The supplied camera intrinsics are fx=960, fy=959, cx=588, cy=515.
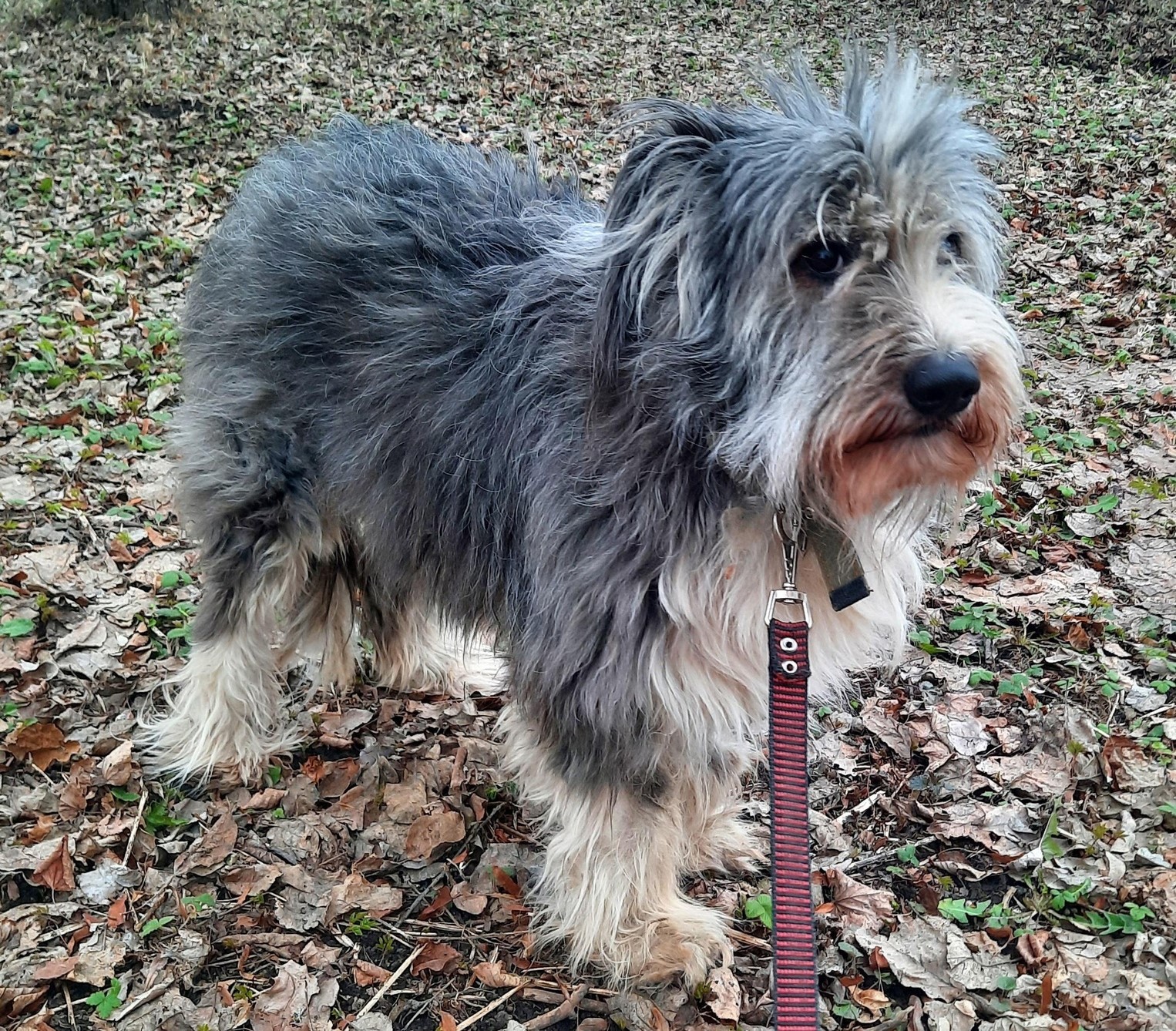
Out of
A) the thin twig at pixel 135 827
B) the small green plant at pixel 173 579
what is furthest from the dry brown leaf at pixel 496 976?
the small green plant at pixel 173 579

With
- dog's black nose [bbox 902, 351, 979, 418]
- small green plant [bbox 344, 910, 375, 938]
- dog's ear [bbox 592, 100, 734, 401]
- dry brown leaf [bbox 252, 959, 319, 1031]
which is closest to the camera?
dog's black nose [bbox 902, 351, 979, 418]

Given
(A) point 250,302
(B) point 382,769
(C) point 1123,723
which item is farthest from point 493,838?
(C) point 1123,723

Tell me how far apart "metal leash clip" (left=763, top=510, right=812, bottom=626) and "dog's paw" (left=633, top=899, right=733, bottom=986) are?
3.86ft

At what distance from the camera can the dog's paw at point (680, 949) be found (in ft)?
9.38

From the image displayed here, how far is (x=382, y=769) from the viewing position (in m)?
3.66

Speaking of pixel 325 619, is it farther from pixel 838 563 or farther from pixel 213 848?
pixel 838 563

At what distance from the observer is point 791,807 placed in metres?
2.07

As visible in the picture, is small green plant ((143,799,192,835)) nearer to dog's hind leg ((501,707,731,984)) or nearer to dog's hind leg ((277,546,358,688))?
dog's hind leg ((277,546,358,688))

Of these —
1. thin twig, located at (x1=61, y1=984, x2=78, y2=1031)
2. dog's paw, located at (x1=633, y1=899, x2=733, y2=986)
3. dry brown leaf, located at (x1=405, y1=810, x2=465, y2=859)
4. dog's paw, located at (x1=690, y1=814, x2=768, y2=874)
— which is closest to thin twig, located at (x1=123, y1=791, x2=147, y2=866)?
thin twig, located at (x1=61, y1=984, x2=78, y2=1031)

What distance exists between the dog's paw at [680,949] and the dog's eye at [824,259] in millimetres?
1933

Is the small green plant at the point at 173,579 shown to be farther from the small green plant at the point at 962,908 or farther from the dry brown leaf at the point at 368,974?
the small green plant at the point at 962,908

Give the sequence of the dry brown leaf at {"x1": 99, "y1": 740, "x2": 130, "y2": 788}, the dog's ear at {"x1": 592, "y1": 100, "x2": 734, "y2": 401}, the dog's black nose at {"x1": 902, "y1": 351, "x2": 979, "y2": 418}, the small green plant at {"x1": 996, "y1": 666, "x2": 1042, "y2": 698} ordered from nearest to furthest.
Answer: the dog's black nose at {"x1": 902, "y1": 351, "x2": 979, "y2": 418}
the dog's ear at {"x1": 592, "y1": 100, "x2": 734, "y2": 401}
the dry brown leaf at {"x1": 99, "y1": 740, "x2": 130, "y2": 788}
the small green plant at {"x1": 996, "y1": 666, "x2": 1042, "y2": 698}

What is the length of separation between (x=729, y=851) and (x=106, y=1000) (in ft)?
6.46

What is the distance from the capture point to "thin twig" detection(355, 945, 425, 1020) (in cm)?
287
